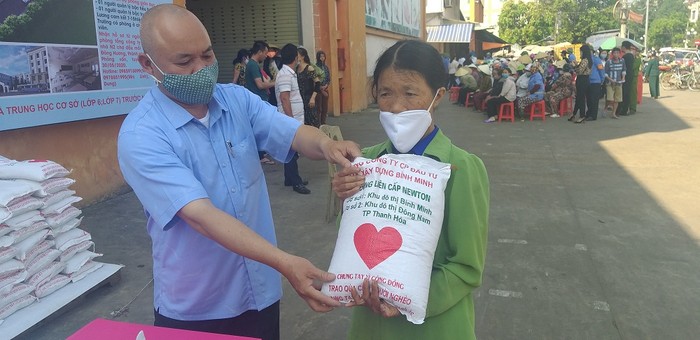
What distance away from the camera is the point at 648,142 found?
8.59 meters

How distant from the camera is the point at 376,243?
1.24 metres

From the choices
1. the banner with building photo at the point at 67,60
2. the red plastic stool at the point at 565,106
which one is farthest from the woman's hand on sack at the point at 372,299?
the red plastic stool at the point at 565,106

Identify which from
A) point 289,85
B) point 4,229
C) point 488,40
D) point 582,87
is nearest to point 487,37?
point 488,40

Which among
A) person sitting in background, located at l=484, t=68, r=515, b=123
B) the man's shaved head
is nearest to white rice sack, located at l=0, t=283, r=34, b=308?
the man's shaved head

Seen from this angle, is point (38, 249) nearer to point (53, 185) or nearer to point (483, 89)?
point (53, 185)

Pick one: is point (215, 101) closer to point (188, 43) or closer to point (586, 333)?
point (188, 43)

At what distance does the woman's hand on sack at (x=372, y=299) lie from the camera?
1.21 metres

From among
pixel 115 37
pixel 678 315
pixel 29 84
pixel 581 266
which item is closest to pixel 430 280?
pixel 678 315

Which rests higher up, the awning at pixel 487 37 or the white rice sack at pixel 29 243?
the awning at pixel 487 37

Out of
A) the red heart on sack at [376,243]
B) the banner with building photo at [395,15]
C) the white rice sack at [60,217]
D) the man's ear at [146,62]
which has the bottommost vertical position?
the white rice sack at [60,217]

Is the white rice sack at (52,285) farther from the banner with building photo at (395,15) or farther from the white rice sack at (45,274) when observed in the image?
the banner with building photo at (395,15)

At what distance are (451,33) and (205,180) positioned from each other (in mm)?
28830

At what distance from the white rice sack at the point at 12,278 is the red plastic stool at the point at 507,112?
34.9ft

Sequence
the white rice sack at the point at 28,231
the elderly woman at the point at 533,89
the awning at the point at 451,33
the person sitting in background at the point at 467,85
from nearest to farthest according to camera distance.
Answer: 1. the white rice sack at the point at 28,231
2. the elderly woman at the point at 533,89
3. the person sitting in background at the point at 467,85
4. the awning at the point at 451,33
